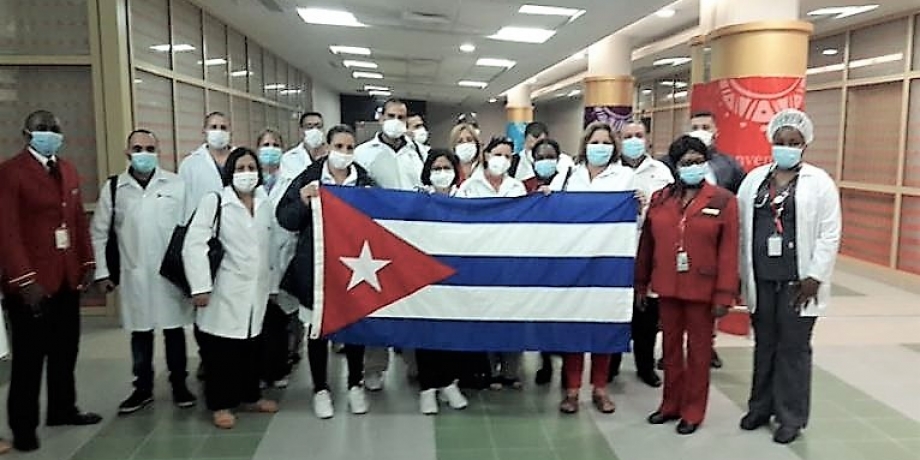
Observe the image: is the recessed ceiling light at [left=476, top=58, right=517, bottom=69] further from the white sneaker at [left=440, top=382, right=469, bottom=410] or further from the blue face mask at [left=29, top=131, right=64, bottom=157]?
the blue face mask at [left=29, top=131, right=64, bottom=157]

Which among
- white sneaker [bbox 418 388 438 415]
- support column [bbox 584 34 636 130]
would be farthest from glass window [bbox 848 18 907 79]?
white sneaker [bbox 418 388 438 415]

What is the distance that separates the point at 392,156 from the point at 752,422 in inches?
104

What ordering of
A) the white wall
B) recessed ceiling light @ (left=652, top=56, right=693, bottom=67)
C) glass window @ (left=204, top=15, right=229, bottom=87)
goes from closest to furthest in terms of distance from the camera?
1. glass window @ (left=204, top=15, right=229, bottom=87)
2. recessed ceiling light @ (left=652, top=56, right=693, bottom=67)
3. the white wall

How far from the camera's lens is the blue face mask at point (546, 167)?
4.34 metres

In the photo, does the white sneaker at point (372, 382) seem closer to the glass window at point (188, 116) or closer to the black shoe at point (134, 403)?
the black shoe at point (134, 403)

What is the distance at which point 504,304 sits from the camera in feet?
13.0

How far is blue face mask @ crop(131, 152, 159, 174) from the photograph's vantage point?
12.6 ft

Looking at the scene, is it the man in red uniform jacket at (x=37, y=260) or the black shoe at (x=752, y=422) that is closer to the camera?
the man in red uniform jacket at (x=37, y=260)

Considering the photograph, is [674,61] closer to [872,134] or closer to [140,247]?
[872,134]

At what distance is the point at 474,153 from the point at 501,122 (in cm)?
2396

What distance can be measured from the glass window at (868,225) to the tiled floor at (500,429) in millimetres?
4154

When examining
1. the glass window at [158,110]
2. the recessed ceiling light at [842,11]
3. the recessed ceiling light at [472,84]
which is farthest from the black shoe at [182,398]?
the recessed ceiling light at [472,84]

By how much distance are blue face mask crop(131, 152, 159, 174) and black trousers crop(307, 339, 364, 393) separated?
4.07 ft

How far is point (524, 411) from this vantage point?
4.08 m
